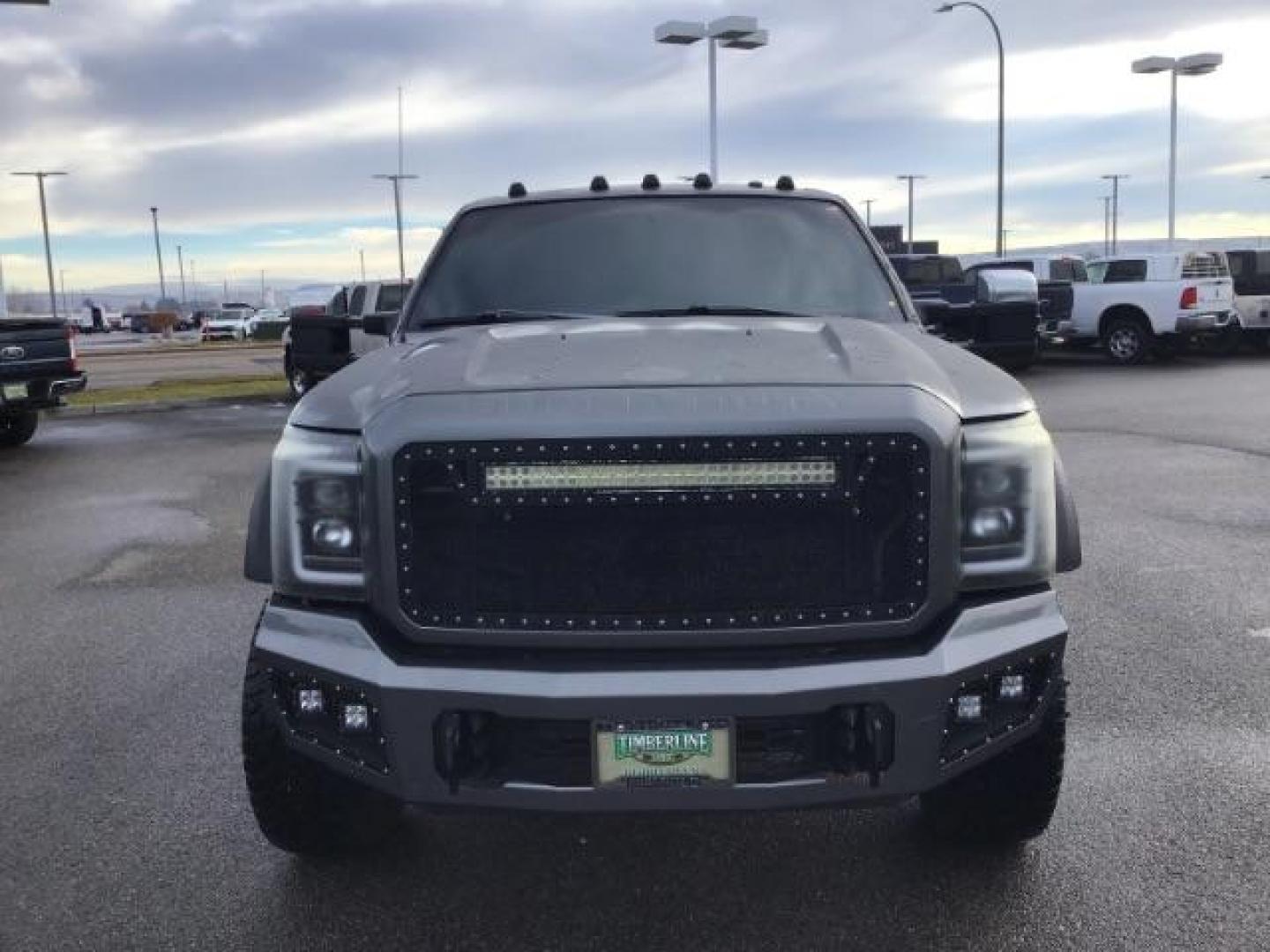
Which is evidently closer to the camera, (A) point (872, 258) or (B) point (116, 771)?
(B) point (116, 771)

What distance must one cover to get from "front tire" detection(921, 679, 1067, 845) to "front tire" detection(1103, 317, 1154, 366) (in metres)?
19.7

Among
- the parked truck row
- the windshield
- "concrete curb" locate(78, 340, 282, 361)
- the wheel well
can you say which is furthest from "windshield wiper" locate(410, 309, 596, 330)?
"concrete curb" locate(78, 340, 282, 361)

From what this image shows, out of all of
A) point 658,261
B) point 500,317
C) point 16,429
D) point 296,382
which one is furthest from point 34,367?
point 658,261

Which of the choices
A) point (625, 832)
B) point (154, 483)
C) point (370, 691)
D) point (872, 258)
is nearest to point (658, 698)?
point (370, 691)

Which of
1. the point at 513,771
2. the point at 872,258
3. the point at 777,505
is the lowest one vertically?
the point at 513,771

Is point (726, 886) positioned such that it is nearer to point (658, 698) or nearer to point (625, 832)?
point (625, 832)

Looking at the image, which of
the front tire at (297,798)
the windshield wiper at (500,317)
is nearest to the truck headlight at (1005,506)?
the windshield wiper at (500,317)

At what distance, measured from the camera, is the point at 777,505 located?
2.64m

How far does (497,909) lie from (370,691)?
82 centimetres

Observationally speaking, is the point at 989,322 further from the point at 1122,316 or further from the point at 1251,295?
the point at 1251,295

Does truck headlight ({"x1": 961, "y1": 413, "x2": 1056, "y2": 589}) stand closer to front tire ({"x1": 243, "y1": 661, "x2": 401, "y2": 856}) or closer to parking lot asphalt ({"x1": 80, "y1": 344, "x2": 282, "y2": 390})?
front tire ({"x1": 243, "y1": 661, "x2": 401, "y2": 856})

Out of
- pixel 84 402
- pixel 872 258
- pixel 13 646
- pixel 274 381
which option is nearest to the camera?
pixel 872 258

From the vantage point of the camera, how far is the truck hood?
109 inches

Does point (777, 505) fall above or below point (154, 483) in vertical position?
above
